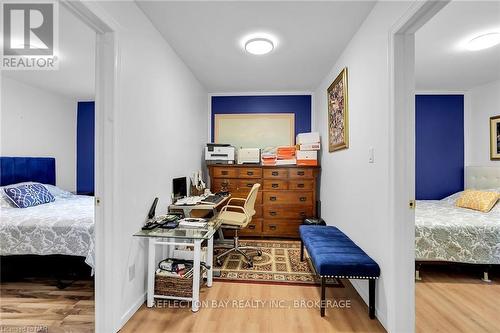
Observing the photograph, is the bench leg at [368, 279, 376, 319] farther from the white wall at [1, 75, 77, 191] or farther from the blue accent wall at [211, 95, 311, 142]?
the white wall at [1, 75, 77, 191]

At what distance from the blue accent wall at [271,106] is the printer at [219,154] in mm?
663

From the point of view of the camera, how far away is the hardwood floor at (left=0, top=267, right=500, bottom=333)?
5.74 feet

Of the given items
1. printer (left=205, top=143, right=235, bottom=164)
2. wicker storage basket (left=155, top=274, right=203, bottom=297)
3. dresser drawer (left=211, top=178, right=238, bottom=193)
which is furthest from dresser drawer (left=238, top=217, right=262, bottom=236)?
wicker storage basket (left=155, top=274, right=203, bottom=297)

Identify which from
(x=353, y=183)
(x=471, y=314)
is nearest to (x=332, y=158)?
(x=353, y=183)

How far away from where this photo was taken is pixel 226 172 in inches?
152

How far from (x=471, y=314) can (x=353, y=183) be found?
54.1 inches

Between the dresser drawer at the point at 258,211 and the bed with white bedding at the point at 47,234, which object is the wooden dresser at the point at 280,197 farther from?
the bed with white bedding at the point at 47,234

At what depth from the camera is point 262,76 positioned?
3451 millimetres

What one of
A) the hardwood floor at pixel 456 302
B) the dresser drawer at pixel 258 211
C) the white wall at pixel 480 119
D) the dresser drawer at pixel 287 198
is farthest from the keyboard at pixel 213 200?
the white wall at pixel 480 119

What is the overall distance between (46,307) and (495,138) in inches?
226

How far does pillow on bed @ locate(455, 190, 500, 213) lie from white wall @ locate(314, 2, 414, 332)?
177 centimetres

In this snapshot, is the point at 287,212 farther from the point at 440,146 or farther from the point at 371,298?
the point at 440,146

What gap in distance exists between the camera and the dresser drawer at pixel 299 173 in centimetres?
375

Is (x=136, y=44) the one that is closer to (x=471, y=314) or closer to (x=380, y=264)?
(x=380, y=264)
